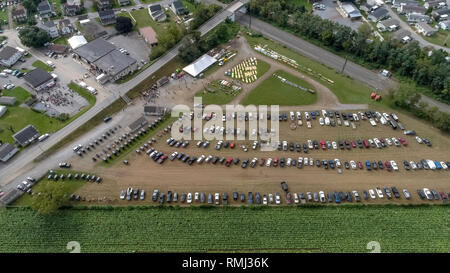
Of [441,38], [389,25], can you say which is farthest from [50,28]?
[441,38]

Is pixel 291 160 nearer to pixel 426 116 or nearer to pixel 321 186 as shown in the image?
pixel 321 186

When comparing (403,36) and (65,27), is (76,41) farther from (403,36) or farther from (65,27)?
(403,36)

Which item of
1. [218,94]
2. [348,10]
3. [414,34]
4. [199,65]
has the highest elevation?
[348,10]

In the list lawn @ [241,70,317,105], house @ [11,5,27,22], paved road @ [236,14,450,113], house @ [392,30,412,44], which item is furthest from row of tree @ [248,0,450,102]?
house @ [11,5,27,22]

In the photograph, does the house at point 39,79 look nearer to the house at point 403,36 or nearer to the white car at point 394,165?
the white car at point 394,165

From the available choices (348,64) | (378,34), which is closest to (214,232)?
(348,64)
